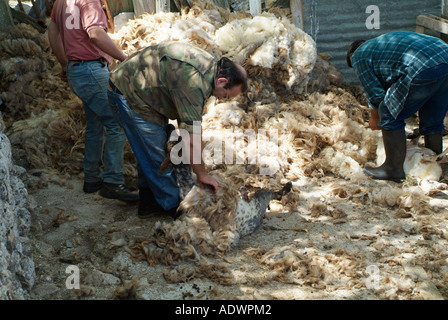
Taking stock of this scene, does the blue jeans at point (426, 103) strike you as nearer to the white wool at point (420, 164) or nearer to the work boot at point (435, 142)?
the work boot at point (435, 142)

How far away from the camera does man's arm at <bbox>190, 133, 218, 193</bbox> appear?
347 centimetres

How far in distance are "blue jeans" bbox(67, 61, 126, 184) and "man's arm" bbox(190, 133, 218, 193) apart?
1020 millimetres

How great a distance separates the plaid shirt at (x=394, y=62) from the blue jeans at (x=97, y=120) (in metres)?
2.62

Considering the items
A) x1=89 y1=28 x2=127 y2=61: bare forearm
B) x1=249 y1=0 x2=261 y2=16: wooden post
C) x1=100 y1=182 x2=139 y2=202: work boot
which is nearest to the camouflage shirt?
x1=89 y1=28 x2=127 y2=61: bare forearm

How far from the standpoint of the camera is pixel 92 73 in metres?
4.37

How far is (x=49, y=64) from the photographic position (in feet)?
19.9

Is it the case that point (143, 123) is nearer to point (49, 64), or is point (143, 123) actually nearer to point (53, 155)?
point (53, 155)

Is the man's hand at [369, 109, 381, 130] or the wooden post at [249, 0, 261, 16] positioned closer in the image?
the man's hand at [369, 109, 381, 130]

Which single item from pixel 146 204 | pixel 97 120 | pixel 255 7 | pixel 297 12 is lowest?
pixel 146 204

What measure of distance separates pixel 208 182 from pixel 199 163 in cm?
21

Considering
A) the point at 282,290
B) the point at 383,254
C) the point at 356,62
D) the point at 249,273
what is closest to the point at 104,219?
the point at 249,273

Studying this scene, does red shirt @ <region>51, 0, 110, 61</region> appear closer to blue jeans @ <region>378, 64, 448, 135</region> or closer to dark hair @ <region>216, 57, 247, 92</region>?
dark hair @ <region>216, 57, 247, 92</region>

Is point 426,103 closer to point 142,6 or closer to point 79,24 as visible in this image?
point 79,24

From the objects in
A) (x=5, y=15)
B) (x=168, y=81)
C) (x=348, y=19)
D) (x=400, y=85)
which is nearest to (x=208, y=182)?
(x=168, y=81)
